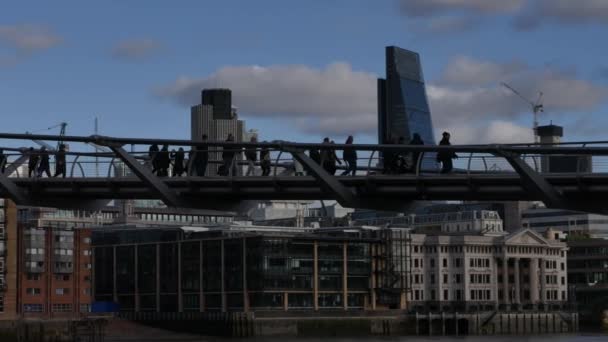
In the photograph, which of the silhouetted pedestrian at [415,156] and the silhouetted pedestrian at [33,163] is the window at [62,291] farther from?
the silhouetted pedestrian at [415,156]

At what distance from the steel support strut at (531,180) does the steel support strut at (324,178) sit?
5867 millimetres

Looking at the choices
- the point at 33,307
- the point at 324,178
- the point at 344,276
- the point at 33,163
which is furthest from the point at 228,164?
the point at 344,276

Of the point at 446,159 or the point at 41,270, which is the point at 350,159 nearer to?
the point at 446,159

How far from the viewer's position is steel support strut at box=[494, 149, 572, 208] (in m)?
46.6

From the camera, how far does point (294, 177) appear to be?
52875 mm

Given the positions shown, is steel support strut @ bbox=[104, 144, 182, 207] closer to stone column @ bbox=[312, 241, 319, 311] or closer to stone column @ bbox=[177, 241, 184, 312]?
stone column @ bbox=[312, 241, 319, 311]

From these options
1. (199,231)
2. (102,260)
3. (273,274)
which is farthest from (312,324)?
(102,260)

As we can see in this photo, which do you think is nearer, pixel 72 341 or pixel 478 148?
pixel 478 148

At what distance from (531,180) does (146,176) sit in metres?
14.3

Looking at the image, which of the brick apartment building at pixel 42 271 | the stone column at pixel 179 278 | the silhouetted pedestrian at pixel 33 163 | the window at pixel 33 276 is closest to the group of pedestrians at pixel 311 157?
the silhouetted pedestrian at pixel 33 163

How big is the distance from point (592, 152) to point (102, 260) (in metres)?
152

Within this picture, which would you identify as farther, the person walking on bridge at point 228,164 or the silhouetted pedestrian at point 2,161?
the silhouetted pedestrian at point 2,161

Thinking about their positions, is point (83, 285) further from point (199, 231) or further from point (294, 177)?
point (294, 177)

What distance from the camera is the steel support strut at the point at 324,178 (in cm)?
5022
